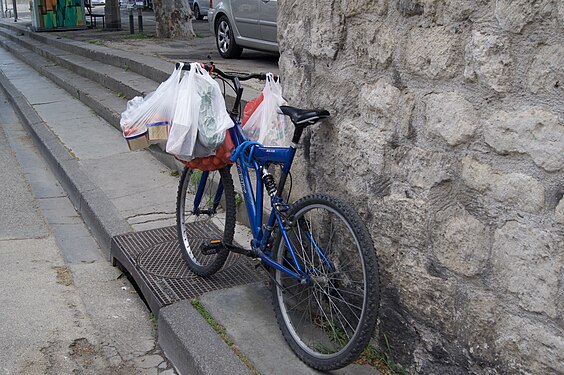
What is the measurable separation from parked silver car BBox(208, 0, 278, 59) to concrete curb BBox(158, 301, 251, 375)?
610cm

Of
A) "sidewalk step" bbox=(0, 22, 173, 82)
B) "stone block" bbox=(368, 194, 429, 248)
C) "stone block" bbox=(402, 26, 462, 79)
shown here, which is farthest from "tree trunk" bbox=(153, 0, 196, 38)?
"stone block" bbox=(402, 26, 462, 79)

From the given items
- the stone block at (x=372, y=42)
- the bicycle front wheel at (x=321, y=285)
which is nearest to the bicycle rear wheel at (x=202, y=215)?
the bicycle front wheel at (x=321, y=285)

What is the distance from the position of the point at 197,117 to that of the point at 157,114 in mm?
231

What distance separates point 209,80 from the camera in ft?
12.4

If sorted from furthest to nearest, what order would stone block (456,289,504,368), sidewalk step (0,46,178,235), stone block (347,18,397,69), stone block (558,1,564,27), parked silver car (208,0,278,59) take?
1. parked silver car (208,0,278,59)
2. sidewalk step (0,46,178,235)
3. stone block (347,18,397,69)
4. stone block (456,289,504,368)
5. stone block (558,1,564,27)

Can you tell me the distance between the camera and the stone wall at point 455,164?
234cm

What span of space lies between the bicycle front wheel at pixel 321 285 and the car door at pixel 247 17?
6.75m

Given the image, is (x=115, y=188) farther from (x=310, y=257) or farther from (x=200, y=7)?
(x=200, y=7)

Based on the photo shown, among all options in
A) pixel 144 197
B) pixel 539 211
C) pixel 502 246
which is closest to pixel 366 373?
pixel 502 246

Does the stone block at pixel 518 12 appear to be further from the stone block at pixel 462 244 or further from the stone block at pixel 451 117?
the stone block at pixel 462 244

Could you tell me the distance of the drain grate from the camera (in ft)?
13.6

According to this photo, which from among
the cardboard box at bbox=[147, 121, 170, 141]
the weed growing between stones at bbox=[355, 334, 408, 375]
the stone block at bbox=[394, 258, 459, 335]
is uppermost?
the cardboard box at bbox=[147, 121, 170, 141]

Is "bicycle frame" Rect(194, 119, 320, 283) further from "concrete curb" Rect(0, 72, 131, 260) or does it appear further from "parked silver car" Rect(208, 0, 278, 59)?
"parked silver car" Rect(208, 0, 278, 59)

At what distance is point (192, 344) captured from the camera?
3.51 metres
